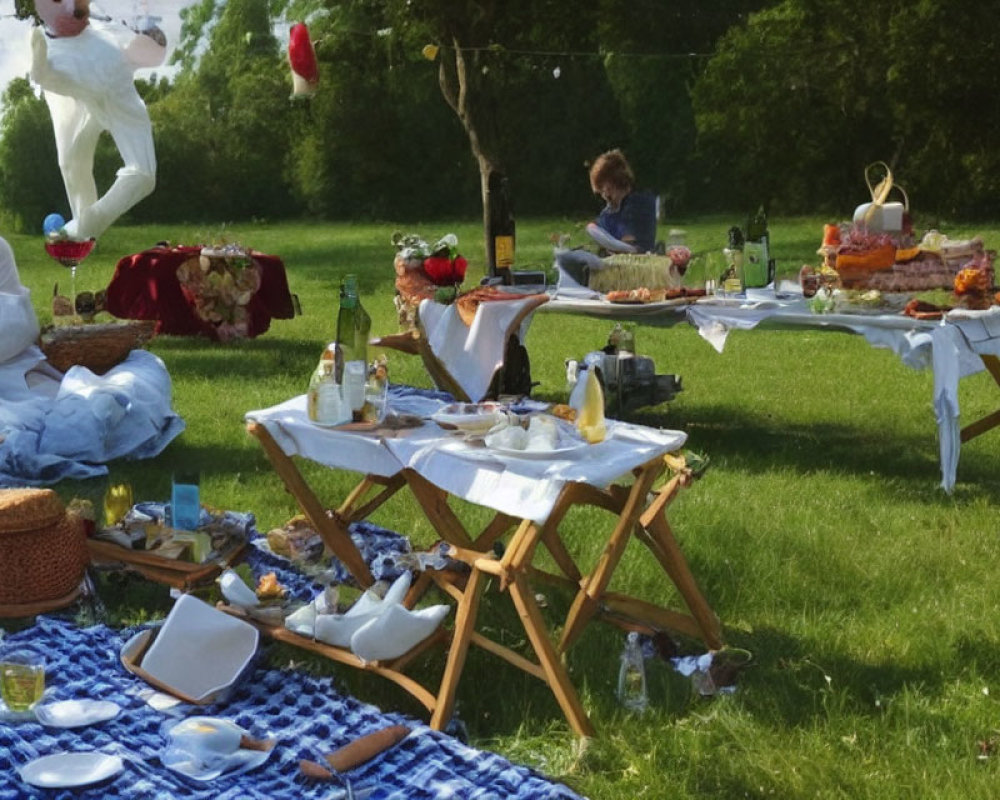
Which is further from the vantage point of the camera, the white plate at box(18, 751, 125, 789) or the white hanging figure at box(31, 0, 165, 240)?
the white hanging figure at box(31, 0, 165, 240)

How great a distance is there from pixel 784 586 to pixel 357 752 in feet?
5.76

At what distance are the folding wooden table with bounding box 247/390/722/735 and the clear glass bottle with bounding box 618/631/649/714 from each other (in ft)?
0.47

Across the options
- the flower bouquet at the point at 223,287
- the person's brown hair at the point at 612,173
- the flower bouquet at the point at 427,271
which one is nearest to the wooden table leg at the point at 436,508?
the flower bouquet at the point at 427,271

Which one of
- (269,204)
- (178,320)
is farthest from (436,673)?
(269,204)

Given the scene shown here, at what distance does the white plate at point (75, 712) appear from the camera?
10.4 feet

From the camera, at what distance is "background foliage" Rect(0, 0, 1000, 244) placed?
17.7m

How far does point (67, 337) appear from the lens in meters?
6.11

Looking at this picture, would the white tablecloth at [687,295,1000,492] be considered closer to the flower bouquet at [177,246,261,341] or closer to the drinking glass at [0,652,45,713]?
the drinking glass at [0,652,45,713]

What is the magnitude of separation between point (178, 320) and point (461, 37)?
18.3 ft

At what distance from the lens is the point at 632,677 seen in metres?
3.36

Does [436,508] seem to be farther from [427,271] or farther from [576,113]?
[576,113]

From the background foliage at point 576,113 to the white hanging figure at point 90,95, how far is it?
6906 millimetres

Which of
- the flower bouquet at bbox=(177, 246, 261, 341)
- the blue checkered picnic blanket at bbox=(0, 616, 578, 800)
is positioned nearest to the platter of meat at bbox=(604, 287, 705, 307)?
the blue checkered picnic blanket at bbox=(0, 616, 578, 800)

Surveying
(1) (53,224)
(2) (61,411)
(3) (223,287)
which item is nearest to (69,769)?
(2) (61,411)
